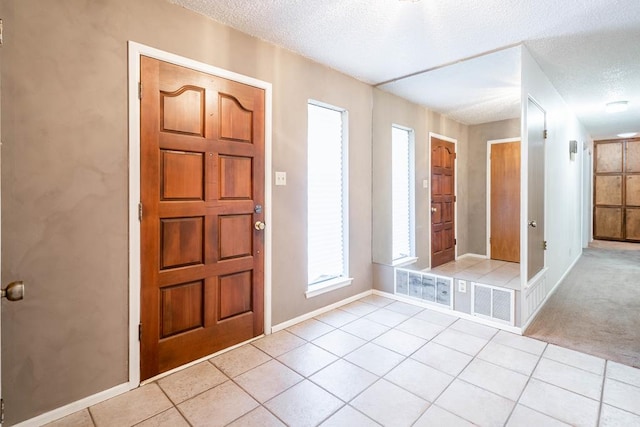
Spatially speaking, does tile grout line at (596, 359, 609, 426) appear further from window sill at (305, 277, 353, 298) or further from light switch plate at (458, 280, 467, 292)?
window sill at (305, 277, 353, 298)

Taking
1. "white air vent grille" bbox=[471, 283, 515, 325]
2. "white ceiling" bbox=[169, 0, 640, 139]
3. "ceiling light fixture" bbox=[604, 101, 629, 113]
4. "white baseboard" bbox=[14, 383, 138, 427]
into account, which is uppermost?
"ceiling light fixture" bbox=[604, 101, 629, 113]

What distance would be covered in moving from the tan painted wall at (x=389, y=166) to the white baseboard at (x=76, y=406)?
8.70 feet

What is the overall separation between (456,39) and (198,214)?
8.14ft

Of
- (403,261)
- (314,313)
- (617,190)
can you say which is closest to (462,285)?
(403,261)

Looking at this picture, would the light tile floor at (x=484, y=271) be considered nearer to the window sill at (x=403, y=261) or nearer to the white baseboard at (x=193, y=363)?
the window sill at (x=403, y=261)

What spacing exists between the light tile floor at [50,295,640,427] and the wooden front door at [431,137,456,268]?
3.30 ft

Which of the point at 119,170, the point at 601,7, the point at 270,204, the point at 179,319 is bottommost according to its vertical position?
the point at 179,319

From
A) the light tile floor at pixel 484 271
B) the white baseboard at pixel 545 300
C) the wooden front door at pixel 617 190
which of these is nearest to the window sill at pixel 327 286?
the light tile floor at pixel 484 271

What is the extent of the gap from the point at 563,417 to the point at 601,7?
8.59 ft

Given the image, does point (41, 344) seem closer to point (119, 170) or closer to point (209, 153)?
point (119, 170)

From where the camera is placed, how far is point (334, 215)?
3.41 metres

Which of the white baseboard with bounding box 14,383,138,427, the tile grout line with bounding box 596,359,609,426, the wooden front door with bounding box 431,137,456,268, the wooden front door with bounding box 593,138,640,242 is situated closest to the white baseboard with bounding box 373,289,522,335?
the wooden front door with bounding box 431,137,456,268

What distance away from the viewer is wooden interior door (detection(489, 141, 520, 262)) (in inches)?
116

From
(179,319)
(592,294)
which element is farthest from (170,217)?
(592,294)
